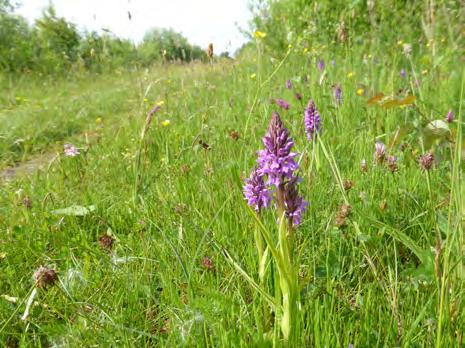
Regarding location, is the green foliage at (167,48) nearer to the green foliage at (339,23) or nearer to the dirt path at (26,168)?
the green foliage at (339,23)

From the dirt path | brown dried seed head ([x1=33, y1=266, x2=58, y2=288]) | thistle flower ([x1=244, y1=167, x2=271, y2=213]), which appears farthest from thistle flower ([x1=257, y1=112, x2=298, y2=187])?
the dirt path

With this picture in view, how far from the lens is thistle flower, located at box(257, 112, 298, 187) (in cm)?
95

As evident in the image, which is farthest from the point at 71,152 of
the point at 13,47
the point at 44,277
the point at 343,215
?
the point at 13,47

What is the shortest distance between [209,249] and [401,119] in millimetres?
1871

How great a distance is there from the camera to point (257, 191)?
1152 millimetres

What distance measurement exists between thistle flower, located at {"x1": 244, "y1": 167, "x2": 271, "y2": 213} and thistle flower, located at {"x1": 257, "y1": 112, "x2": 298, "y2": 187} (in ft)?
0.52

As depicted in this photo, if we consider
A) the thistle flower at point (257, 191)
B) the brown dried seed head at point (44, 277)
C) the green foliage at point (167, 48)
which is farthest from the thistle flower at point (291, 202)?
the green foliage at point (167, 48)

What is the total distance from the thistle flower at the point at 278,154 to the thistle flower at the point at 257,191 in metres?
0.16

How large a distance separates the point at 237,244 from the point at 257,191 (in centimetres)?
31

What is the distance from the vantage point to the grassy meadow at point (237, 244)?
932mm

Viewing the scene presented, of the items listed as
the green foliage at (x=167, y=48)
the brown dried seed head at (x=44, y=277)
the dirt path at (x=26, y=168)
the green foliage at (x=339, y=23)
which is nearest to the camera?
the brown dried seed head at (x=44, y=277)

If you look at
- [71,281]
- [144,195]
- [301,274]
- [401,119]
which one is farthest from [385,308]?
[401,119]

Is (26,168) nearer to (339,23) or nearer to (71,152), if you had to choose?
(71,152)

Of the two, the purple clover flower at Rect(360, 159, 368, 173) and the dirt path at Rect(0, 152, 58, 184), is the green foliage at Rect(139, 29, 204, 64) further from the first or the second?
the purple clover flower at Rect(360, 159, 368, 173)
